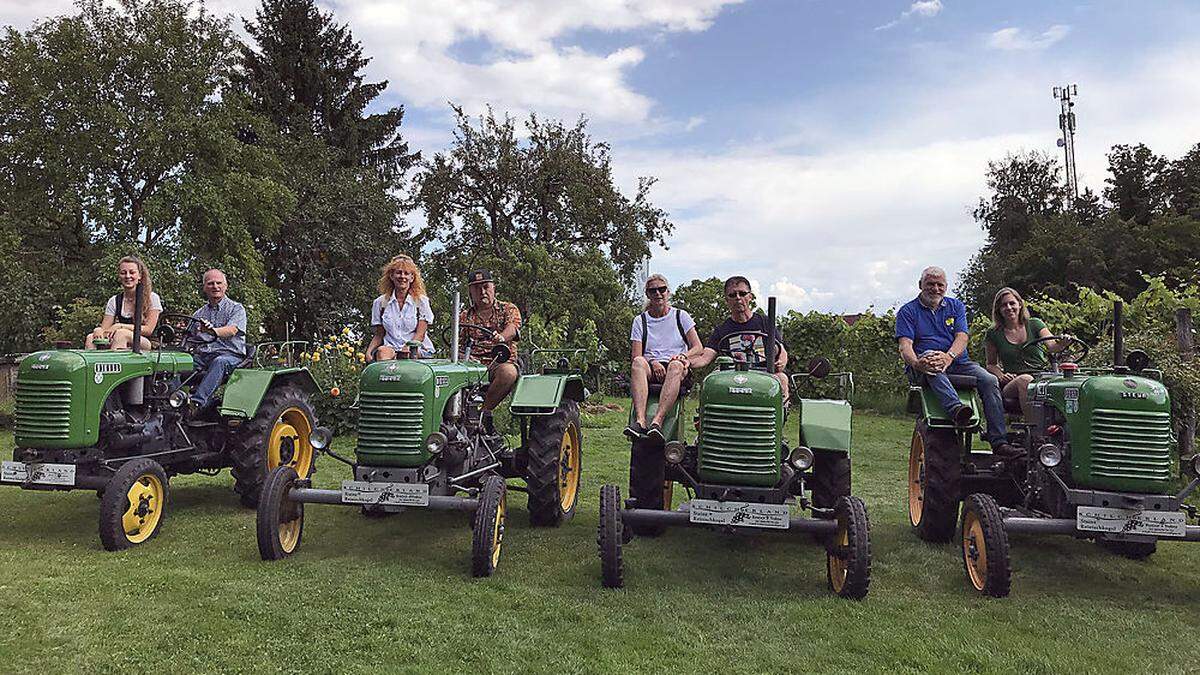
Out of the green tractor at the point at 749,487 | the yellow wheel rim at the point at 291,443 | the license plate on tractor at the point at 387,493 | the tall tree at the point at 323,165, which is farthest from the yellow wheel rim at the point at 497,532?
the tall tree at the point at 323,165

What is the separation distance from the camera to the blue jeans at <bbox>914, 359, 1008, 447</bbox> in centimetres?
521

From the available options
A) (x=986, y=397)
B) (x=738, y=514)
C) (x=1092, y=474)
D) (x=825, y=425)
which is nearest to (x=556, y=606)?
(x=738, y=514)

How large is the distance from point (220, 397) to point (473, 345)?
1955 millimetres

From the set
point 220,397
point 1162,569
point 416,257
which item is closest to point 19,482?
point 220,397

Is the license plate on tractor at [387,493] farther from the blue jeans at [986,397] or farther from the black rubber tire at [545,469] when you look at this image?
Result: the blue jeans at [986,397]

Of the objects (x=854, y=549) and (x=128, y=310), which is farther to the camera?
(x=128, y=310)

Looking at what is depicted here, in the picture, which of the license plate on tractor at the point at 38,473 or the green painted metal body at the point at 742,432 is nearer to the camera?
the green painted metal body at the point at 742,432

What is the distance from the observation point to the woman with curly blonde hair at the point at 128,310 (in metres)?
5.72

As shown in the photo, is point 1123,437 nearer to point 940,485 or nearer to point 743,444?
point 940,485

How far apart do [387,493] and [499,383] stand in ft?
5.13

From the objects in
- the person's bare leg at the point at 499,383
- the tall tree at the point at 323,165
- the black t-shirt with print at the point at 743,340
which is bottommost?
the person's bare leg at the point at 499,383

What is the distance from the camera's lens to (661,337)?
219 inches

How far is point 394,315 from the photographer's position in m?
5.86

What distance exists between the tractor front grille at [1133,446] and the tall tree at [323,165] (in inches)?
755
